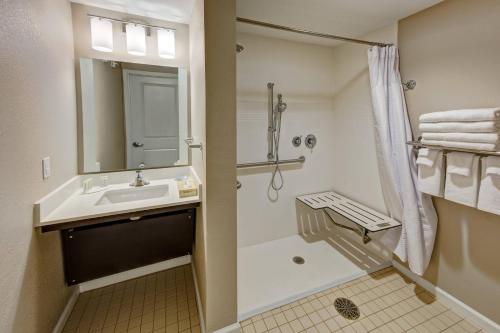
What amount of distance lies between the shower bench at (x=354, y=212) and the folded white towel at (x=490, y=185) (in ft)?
2.29

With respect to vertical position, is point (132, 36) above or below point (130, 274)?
above

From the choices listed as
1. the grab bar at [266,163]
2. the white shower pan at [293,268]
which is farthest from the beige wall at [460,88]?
the grab bar at [266,163]

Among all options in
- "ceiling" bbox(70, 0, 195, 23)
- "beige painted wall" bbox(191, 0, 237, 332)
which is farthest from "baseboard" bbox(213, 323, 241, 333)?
"ceiling" bbox(70, 0, 195, 23)

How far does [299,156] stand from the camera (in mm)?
2643

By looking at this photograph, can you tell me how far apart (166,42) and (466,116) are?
7.45 feet

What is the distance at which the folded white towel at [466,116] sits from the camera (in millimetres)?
1202

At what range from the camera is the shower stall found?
2213mm

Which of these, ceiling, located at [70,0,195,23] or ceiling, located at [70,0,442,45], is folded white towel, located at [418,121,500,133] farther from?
ceiling, located at [70,0,195,23]

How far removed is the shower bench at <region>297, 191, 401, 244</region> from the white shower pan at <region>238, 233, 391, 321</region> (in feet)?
1.01

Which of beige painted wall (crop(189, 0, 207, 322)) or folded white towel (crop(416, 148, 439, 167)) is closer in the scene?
beige painted wall (crop(189, 0, 207, 322))

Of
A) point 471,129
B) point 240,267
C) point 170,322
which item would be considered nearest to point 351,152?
point 471,129

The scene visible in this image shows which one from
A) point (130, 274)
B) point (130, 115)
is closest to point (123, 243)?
point (130, 274)

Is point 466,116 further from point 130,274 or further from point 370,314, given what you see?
point 130,274

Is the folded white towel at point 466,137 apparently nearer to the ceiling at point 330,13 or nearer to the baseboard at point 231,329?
the ceiling at point 330,13
